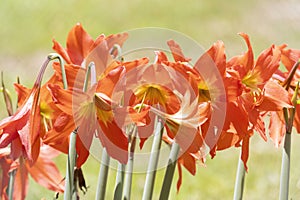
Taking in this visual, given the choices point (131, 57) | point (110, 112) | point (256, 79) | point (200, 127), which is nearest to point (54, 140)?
point (110, 112)

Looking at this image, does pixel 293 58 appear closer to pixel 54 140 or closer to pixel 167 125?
pixel 167 125

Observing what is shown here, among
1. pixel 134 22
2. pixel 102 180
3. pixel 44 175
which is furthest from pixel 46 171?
pixel 134 22

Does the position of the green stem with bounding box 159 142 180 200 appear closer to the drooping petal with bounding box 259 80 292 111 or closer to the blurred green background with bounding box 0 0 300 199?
the drooping petal with bounding box 259 80 292 111

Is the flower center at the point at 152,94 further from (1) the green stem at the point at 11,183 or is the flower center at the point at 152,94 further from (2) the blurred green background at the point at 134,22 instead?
(2) the blurred green background at the point at 134,22

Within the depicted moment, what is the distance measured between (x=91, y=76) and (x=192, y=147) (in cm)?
15

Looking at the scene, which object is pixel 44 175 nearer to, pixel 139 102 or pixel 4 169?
pixel 4 169

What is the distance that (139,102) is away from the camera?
93 centimetres

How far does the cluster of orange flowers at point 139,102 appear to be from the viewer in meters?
0.85

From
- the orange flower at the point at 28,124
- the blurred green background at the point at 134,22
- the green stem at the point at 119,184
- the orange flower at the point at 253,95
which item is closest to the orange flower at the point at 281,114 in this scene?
the orange flower at the point at 253,95

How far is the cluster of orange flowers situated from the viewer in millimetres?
847

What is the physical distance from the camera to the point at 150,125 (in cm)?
92

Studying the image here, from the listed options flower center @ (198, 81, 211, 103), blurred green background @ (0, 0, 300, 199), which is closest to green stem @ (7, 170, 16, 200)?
flower center @ (198, 81, 211, 103)

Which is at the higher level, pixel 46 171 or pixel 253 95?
pixel 253 95

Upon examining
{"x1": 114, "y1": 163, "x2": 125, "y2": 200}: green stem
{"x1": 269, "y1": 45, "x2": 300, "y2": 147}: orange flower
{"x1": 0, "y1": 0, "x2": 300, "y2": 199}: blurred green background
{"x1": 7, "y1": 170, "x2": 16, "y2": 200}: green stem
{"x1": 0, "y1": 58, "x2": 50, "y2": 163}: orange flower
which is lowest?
{"x1": 7, "y1": 170, "x2": 16, "y2": 200}: green stem
